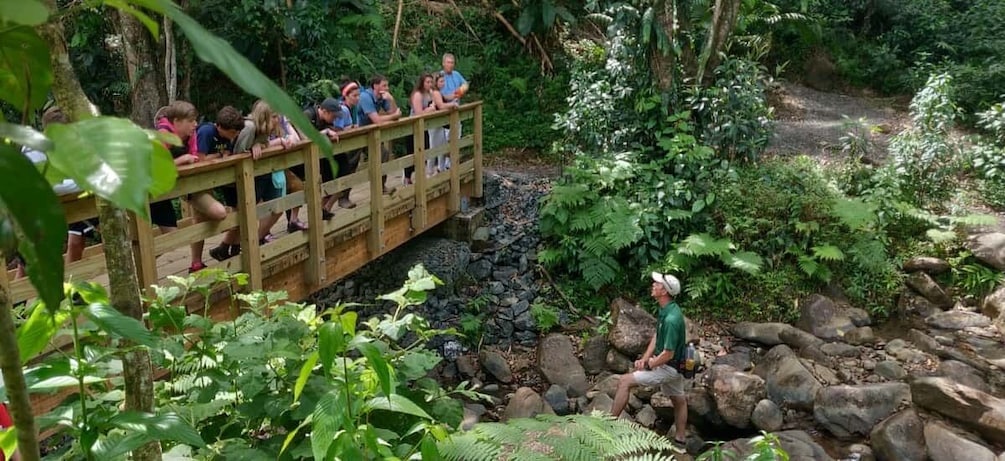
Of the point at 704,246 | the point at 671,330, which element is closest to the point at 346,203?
the point at 671,330

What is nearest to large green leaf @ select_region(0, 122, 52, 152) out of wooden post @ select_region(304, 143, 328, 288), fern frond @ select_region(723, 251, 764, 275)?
wooden post @ select_region(304, 143, 328, 288)

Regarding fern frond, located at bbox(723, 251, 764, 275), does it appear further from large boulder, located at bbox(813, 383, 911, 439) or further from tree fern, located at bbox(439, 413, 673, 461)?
tree fern, located at bbox(439, 413, 673, 461)

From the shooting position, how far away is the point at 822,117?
575 inches

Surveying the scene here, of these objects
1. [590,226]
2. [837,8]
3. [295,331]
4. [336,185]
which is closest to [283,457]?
[295,331]

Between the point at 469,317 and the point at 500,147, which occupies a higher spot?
the point at 500,147

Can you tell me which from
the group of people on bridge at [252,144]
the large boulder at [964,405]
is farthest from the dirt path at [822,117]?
the group of people on bridge at [252,144]

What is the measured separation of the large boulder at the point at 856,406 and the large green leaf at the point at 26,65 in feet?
24.3

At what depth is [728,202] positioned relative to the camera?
9305mm

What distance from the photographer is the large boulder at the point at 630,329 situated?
8.27m

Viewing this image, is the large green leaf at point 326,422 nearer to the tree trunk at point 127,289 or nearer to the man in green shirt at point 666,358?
the tree trunk at point 127,289

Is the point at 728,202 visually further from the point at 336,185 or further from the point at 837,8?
the point at 837,8

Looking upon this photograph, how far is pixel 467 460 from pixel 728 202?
794 cm

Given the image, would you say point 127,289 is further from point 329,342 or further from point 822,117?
point 822,117

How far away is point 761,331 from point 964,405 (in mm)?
2265
